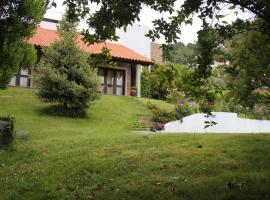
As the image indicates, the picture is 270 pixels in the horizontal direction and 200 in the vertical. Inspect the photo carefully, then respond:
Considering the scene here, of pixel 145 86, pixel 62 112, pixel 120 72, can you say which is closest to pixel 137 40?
pixel 120 72

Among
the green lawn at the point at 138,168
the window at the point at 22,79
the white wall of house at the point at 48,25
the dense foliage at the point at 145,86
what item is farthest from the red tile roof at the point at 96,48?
the green lawn at the point at 138,168

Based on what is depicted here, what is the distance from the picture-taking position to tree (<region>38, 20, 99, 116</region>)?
939 inches

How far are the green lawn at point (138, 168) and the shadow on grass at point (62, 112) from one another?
669 centimetres

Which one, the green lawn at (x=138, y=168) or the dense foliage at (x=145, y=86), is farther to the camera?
the dense foliage at (x=145, y=86)

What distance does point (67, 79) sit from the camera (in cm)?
2434

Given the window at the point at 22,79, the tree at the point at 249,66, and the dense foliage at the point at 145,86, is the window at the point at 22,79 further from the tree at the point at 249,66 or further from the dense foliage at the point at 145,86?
the tree at the point at 249,66

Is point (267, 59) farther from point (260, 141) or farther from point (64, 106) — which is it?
point (64, 106)

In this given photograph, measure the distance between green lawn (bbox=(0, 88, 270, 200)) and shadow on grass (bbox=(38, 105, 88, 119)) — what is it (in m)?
6.69

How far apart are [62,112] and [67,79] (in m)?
1.65

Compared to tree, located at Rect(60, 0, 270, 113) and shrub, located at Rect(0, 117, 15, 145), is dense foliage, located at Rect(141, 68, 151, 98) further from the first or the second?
tree, located at Rect(60, 0, 270, 113)

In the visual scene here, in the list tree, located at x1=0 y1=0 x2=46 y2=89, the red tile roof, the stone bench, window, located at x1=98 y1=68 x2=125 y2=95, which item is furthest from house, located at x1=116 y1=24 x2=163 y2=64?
the stone bench

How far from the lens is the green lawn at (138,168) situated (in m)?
9.37

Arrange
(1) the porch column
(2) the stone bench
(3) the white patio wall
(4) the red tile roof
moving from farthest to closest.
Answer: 1. (1) the porch column
2. (4) the red tile roof
3. (3) the white patio wall
4. (2) the stone bench

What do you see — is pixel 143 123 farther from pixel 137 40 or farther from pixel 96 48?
pixel 137 40
